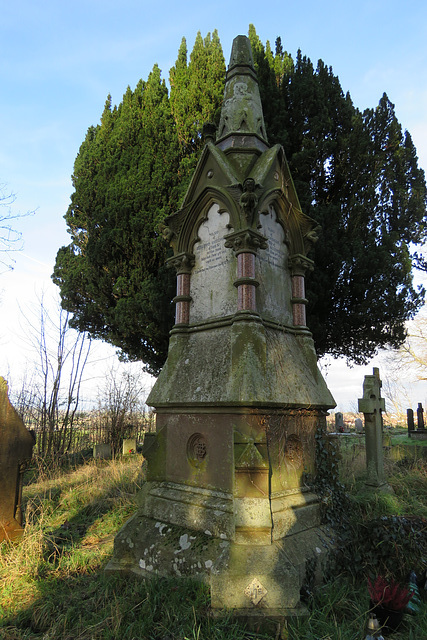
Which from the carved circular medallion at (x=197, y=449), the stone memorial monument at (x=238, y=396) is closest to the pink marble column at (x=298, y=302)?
the stone memorial monument at (x=238, y=396)

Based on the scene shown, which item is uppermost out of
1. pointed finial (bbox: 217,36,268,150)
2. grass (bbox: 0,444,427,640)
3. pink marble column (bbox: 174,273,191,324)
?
pointed finial (bbox: 217,36,268,150)

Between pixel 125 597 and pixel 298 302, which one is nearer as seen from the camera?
pixel 125 597

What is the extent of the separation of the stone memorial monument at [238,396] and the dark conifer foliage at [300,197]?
357 centimetres

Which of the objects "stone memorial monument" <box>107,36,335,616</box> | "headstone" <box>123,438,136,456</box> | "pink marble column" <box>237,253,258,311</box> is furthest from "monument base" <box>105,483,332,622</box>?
"headstone" <box>123,438,136,456</box>

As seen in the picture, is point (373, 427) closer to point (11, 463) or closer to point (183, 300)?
point (183, 300)

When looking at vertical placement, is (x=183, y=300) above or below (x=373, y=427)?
above

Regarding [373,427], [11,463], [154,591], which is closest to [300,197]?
[373,427]

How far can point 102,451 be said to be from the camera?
9.55 metres

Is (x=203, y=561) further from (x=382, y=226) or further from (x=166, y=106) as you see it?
(x=166, y=106)

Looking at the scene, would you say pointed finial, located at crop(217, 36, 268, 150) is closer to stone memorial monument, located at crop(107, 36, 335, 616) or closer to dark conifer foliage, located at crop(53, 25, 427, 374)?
stone memorial monument, located at crop(107, 36, 335, 616)

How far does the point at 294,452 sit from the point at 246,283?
174 cm

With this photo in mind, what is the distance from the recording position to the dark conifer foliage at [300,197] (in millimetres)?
8367

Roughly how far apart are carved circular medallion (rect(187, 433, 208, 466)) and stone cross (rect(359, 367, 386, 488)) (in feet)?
11.7

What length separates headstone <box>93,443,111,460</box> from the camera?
9.45m
